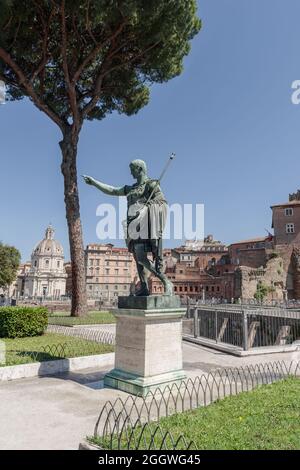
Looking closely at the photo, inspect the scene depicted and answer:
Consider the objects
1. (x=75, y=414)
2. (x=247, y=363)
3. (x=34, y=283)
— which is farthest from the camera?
(x=34, y=283)

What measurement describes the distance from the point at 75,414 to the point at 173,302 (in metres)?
2.40

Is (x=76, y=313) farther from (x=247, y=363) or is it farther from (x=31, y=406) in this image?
(x=31, y=406)

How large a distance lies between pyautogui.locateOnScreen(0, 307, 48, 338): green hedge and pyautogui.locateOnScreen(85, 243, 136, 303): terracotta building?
73275 millimetres

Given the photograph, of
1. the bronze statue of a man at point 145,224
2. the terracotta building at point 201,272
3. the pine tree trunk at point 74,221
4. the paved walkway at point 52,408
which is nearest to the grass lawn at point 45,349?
the paved walkway at point 52,408

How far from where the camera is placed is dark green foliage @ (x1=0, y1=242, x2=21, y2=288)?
155 ft

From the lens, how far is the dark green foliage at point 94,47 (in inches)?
632

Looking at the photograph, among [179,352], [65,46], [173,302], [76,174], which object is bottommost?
[179,352]

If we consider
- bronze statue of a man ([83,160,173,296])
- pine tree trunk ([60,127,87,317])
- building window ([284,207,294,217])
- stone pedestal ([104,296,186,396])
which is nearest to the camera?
stone pedestal ([104,296,186,396])

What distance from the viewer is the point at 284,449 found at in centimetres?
340

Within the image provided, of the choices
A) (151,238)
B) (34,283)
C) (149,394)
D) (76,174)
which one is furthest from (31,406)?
(34,283)

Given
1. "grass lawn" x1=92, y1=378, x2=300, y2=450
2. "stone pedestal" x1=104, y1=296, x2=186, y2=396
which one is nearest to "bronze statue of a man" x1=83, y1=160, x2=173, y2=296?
"stone pedestal" x1=104, y1=296, x2=186, y2=396

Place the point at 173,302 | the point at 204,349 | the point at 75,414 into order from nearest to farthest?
1. the point at 75,414
2. the point at 173,302
3. the point at 204,349

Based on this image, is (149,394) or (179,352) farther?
(179,352)

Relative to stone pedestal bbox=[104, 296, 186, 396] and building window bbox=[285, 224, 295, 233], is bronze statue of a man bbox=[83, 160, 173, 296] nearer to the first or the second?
stone pedestal bbox=[104, 296, 186, 396]
